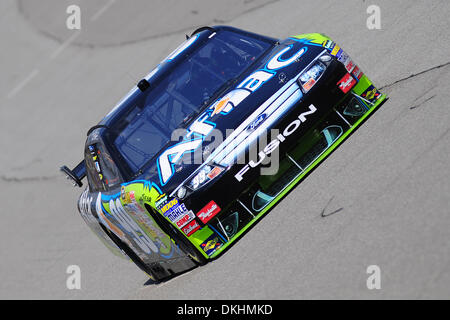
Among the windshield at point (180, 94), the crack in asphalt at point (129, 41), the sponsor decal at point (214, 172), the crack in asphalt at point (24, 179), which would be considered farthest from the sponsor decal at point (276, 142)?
the crack in asphalt at point (129, 41)

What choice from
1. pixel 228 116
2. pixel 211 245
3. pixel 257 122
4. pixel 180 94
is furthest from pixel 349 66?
pixel 211 245

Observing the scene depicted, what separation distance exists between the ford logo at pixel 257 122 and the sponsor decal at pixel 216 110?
0.27 meters

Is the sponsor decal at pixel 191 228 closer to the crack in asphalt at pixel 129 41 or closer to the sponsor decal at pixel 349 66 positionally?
the sponsor decal at pixel 349 66

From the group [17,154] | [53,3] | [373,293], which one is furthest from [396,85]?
[53,3]

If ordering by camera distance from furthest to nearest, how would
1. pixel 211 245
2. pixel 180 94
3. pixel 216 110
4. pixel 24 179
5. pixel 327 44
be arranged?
pixel 24 179
pixel 180 94
pixel 327 44
pixel 216 110
pixel 211 245

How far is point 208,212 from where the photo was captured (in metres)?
5.70

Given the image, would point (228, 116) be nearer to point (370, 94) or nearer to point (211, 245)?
point (211, 245)

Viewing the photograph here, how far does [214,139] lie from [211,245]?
0.87 metres

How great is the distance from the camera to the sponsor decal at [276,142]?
5754mm

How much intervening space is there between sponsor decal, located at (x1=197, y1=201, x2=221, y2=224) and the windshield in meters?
0.84

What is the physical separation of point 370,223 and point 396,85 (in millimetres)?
2527

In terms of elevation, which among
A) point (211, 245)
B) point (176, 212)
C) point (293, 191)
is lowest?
point (293, 191)
